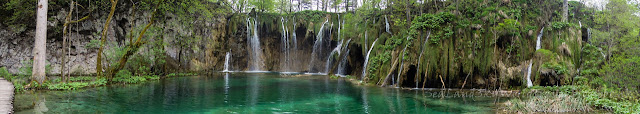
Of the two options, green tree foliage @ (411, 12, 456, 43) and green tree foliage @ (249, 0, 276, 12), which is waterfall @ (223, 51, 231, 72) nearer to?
green tree foliage @ (249, 0, 276, 12)

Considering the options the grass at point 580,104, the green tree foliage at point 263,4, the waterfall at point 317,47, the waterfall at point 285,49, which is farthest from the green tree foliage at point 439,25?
the green tree foliage at point 263,4

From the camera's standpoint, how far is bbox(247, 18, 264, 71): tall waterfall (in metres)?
37.8

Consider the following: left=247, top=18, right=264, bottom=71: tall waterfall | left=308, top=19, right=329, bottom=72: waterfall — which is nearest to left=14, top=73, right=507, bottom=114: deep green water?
left=308, top=19, right=329, bottom=72: waterfall

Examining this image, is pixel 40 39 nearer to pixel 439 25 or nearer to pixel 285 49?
pixel 439 25

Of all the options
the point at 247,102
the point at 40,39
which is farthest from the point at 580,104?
the point at 40,39

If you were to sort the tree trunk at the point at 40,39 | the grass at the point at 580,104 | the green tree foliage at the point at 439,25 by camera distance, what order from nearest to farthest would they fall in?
the grass at the point at 580,104 → the tree trunk at the point at 40,39 → the green tree foliage at the point at 439,25

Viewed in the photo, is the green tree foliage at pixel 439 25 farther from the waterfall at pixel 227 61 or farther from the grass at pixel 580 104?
the waterfall at pixel 227 61

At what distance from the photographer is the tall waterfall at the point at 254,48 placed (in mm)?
37844

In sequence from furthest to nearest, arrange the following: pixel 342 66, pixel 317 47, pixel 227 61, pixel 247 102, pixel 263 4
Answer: pixel 263 4
pixel 227 61
pixel 317 47
pixel 342 66
pixel 247 102

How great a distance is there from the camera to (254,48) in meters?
38.5

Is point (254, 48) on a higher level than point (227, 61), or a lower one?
higher

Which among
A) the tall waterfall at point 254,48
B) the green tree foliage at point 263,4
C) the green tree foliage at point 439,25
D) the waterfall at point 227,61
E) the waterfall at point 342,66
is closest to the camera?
the green tree foliage at point 439,25

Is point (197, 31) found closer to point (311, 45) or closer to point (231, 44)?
point (231, 44)

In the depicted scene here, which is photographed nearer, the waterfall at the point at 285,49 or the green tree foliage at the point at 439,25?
the green tree foliage at the point at 439,25
